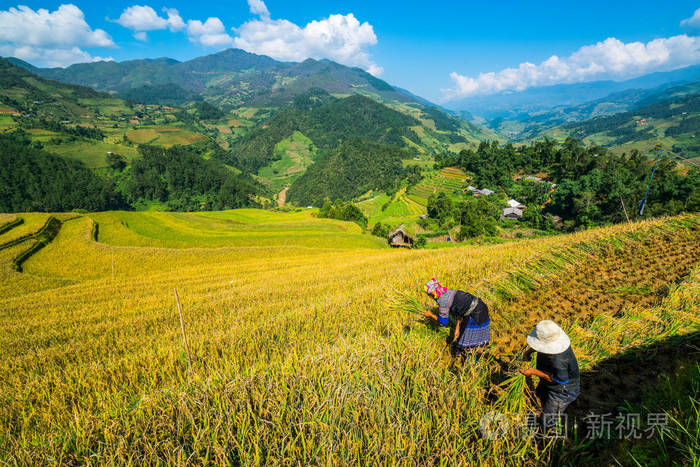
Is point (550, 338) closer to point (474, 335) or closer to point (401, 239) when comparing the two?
point (474, 335)

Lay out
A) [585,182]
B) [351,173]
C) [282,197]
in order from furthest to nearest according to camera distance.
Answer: [351,173] → [282,197] → [585,182]

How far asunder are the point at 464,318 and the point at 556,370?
150cm

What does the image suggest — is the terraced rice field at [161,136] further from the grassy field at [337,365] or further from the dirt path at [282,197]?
the grassy field at [337,365]

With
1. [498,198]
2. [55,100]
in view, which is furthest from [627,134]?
[55,100]

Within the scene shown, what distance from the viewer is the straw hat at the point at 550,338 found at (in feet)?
10.8

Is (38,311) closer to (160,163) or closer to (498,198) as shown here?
(498,198)

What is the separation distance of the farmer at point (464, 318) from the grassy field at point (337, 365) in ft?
1.07

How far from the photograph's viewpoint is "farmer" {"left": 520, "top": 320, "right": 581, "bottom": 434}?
3.25m

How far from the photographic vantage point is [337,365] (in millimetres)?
3381

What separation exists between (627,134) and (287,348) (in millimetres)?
294723

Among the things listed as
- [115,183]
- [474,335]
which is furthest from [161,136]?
[474,335]

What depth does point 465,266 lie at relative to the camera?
29.6 feet

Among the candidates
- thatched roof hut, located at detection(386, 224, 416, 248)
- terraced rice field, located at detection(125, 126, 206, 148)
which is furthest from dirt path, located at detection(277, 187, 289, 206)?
thatched roof hut, located at detection(386, 224, 416, 248)

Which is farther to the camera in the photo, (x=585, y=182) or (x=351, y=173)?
(x=351, y=173)
